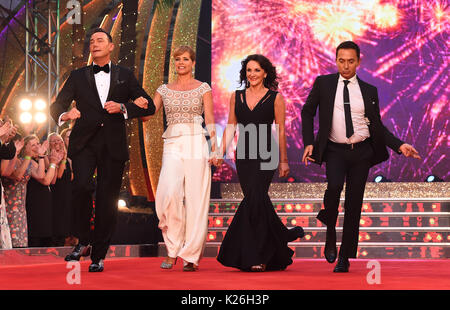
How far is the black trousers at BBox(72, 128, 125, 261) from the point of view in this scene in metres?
4.82

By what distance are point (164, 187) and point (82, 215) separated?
0.80 m

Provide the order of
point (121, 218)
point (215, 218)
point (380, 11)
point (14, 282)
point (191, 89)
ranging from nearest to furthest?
1. point (14, 282)
2. point (191, 89)
3. point (121, 218)
4. point (215, 218)
5. point (380, 11)

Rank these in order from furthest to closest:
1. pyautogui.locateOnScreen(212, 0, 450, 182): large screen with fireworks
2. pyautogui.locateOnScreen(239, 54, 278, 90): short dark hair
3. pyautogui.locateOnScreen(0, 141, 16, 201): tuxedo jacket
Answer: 1. pyautogui.locateOnScreen(212, 0, 450, 182): large screen with fireworks
2. pyautogui.locateOnScreen(0, 141, 16, 201): tuxedo jacket
3. pyautogui.locateOnScreen(239, 54, 278, 90): short dark hair

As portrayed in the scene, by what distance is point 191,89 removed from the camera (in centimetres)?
Result: 558

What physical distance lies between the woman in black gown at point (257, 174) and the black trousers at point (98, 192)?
3.05 feet

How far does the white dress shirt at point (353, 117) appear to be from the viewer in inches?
197

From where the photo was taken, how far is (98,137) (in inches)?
193

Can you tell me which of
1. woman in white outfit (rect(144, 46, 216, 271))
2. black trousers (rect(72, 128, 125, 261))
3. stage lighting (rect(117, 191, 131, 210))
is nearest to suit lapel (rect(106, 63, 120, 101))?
black trousers (rect(72, 128, 125, 261))

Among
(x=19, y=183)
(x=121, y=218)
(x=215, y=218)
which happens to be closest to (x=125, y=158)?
(x=19, y=183)

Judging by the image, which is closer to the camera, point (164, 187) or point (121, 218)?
point (164, 187)

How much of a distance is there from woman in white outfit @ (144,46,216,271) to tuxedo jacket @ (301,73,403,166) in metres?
0.83

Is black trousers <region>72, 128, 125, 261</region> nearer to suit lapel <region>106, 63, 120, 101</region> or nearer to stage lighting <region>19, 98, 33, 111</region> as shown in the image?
suit lapel <region>106, 63, 120, 101</region>

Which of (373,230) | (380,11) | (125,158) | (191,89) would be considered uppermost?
(380,11)

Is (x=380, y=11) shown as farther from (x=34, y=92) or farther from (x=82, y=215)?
(x=82, y=215)
